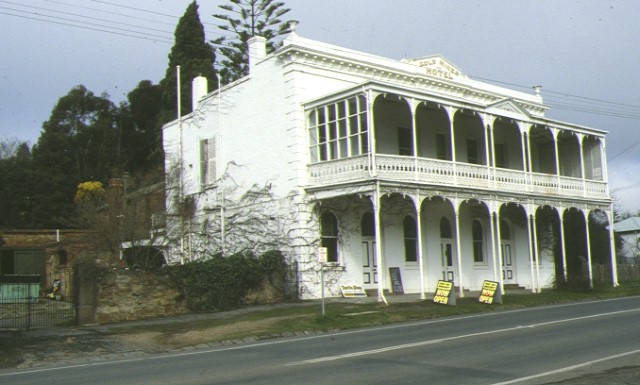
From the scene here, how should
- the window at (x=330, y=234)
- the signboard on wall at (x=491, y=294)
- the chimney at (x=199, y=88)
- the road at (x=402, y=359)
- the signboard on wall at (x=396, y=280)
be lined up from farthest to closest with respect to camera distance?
the chimney at (x=199, y=88), the signboard on wall at (x=396, y=280), the window at (x=330, y=234), the signboard on wall at (x=491, y=294), the road at (x=402, y=359)

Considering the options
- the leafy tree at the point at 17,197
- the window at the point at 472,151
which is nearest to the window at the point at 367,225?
the window at the point at 472,151

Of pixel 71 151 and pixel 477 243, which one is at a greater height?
pixel 71 151

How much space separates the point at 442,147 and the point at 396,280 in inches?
274

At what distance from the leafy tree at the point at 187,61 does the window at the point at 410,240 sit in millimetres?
22413

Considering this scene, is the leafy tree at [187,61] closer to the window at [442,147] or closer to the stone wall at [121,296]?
the window at [442,147]

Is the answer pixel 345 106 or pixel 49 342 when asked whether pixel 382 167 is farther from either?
pixel 49 342

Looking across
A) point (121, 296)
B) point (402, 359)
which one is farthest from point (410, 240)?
point (402, 359)

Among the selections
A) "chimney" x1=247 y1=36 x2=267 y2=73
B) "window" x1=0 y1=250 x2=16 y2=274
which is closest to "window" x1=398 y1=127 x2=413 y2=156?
"chimney" x1=247 y1=36 x2=267 y2=73

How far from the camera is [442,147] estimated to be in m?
32.0

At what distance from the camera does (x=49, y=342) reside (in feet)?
55.8

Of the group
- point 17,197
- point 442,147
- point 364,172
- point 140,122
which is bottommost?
point 364,172

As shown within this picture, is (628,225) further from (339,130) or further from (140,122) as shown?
(339,130)

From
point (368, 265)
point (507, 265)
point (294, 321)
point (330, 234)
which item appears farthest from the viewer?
point (507, 265)

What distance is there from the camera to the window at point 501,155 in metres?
34.8
